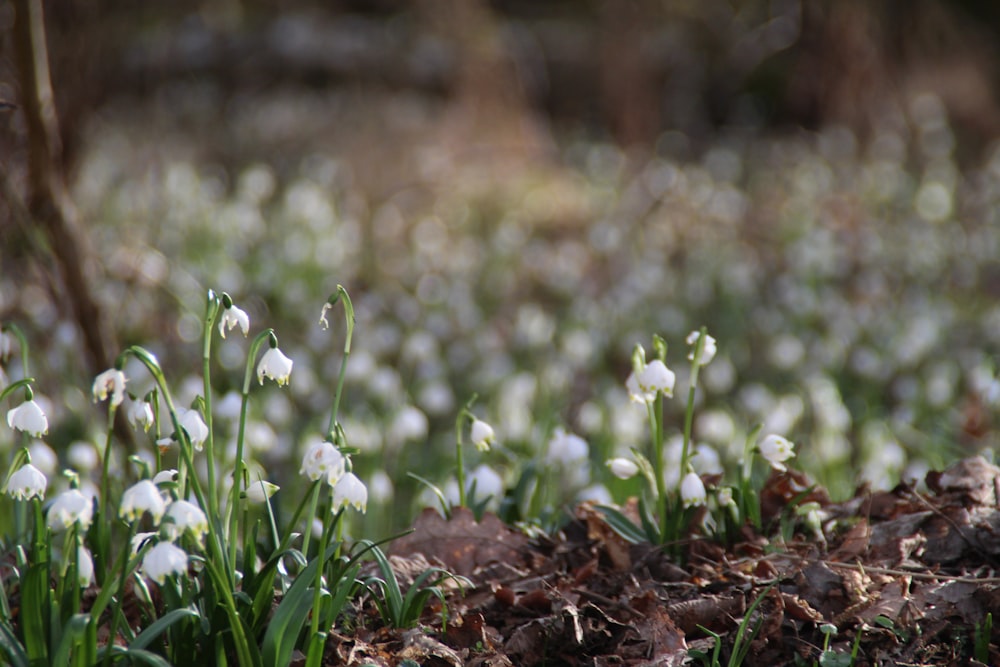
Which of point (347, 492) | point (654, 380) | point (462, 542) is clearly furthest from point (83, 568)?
point (654, 380)

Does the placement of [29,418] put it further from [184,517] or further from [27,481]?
[184,517]

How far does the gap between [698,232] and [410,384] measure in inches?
115

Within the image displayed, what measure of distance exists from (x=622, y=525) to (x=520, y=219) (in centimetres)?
481

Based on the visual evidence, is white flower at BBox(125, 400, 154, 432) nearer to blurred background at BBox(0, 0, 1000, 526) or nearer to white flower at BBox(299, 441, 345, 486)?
white flower at BBox(299, 441, 345, 486)

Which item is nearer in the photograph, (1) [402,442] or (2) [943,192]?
(1) [402,442]

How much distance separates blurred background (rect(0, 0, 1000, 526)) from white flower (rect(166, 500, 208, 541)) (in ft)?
3.90

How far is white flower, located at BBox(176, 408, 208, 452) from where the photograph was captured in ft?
5.64

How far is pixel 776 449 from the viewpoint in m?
2.15

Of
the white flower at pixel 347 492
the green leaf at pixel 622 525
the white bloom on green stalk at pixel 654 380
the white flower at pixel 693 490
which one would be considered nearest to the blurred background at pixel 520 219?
the green leaf at pixel 622 525

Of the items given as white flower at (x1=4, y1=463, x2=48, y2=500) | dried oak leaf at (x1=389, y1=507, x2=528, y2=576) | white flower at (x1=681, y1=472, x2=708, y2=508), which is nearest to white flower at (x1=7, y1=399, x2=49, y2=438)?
white flower at (x1=4, y1=463, x2=48, y2=500)

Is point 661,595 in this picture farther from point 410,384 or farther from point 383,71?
point 383,71

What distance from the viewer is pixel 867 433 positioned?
3.75m

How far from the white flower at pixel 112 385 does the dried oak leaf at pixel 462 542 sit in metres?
0.91

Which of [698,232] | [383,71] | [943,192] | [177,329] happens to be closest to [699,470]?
[177,329]
